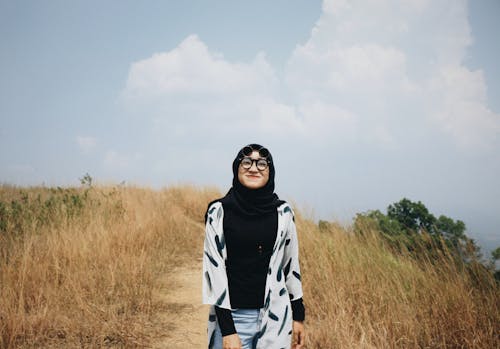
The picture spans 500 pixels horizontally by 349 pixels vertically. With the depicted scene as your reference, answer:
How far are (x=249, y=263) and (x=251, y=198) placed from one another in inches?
13.1

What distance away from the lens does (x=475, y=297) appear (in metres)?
2.90

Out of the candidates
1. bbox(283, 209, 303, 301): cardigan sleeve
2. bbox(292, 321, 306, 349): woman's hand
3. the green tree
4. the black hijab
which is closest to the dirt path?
bbox(292, 321, 306, 349): woman's hand

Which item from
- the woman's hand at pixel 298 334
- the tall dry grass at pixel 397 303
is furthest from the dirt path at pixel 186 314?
the woman's hand at pixel 298 334

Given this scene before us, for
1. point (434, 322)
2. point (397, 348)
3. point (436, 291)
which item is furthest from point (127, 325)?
point (436, 291)

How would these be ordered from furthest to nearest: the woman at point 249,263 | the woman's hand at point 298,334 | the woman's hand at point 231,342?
the woman's hand at point 298,334, the woman at point 249,263, the woman's hand at point 231,342

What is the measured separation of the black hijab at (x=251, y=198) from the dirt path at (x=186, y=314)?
84.2 inches

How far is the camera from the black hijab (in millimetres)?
1545

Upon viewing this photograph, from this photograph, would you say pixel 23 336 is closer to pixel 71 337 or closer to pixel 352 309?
pixel 71 337

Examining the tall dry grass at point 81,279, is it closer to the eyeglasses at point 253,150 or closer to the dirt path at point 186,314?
the dirt path at point 186,314

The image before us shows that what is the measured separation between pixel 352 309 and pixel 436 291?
0.86m

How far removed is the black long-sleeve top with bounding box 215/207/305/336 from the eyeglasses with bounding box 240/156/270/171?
0.83 ft

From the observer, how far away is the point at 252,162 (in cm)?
160

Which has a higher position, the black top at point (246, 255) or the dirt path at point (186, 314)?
the black top at point (246, 255)

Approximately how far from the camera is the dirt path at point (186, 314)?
3018 millimetres
